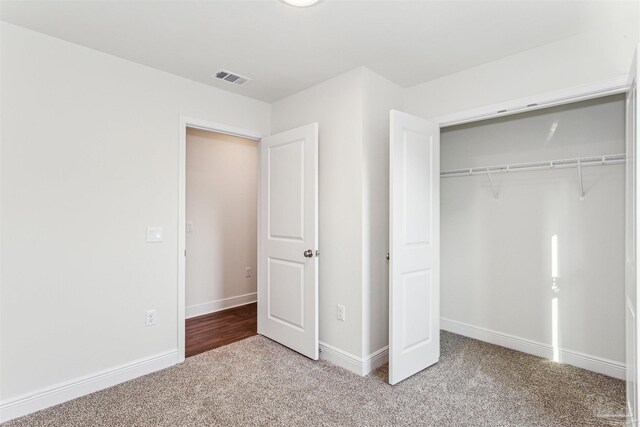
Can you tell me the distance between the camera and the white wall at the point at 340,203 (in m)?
2.67

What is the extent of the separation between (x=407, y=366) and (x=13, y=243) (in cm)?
273

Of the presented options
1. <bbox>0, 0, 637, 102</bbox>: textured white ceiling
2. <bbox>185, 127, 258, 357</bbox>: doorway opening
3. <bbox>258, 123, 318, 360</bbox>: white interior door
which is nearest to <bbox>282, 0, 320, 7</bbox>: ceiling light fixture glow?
<bbox>0, 0, 637, 102</bbox>: textured white ceiling

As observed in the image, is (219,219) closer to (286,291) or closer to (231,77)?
(286,291)

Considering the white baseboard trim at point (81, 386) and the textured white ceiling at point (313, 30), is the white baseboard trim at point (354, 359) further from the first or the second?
the textured white ceiling at point (313, 30)

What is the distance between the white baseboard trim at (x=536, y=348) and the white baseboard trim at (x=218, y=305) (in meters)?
2.55

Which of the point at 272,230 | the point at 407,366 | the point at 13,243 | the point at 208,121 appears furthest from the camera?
the point at 272,230

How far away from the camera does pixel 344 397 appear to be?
7.51ft

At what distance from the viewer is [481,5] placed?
1894 millimetres

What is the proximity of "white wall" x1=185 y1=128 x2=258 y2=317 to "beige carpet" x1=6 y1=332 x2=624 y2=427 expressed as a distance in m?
1.48

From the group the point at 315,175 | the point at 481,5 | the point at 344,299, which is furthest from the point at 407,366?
the point at 481,5

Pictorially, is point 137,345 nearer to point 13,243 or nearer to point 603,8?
point 13,243

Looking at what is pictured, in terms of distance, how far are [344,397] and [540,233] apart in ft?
7.05

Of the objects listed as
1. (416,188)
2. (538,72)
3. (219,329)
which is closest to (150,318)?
(219,329)

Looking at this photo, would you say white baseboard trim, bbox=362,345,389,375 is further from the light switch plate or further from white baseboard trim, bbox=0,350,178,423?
the light switch plate
